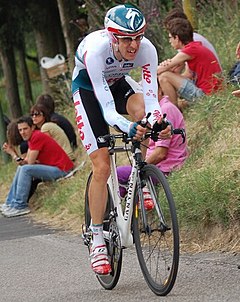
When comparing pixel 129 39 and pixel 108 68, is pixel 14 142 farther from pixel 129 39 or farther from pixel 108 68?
pixel 129 39

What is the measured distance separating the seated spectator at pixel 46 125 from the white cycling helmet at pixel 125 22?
726 cm

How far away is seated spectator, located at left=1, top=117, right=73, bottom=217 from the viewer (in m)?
13.3

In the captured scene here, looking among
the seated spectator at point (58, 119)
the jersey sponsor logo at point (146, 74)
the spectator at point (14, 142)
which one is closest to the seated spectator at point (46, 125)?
the seated spectator at point (58, 119)

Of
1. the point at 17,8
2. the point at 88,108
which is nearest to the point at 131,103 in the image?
the point at 88,108

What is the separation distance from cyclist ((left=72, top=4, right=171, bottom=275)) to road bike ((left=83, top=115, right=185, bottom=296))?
0.39 feet

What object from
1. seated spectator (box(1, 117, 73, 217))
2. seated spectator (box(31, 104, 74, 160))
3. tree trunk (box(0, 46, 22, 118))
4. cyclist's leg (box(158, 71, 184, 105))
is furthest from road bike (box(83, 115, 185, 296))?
tree trunk (box(0, 46, 22, 118))

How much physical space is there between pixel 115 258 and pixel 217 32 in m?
7.26

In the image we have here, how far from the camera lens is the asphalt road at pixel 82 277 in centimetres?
676

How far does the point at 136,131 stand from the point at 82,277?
187 cm

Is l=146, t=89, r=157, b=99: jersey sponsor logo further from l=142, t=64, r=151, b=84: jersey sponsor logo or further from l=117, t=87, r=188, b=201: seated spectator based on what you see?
l=117, t=87, r=188, b=201: seated spectator

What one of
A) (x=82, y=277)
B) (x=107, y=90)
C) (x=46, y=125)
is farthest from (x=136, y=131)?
(x=46, y=125)

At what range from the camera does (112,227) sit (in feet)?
23.8

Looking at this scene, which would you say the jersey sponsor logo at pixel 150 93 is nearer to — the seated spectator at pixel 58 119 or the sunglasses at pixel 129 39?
the sunglasses at pixel 129 39

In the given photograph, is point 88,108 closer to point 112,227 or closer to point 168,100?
point 112,227
